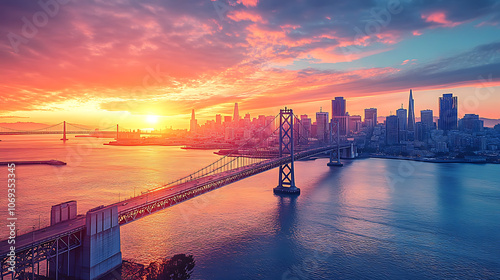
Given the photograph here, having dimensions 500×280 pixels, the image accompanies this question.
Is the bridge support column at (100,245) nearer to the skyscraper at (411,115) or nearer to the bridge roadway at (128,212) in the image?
the bridge roadway at (128,212)

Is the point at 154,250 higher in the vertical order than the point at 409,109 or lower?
lower

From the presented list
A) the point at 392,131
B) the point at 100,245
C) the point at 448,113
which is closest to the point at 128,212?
the point at 100,245

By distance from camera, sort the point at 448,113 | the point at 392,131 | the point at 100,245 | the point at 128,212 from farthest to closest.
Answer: the point at 448,113 → the point at 392,131 → the point at 128,212 → the point at 100,245

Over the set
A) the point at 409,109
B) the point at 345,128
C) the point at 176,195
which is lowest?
the point at 176,195

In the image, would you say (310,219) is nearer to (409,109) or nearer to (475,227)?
(475,227)

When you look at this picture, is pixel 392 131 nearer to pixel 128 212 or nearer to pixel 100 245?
pixel 128 212

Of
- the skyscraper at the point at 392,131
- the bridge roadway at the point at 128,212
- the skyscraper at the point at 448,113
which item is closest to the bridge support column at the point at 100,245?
the bridge roadway at the point at 128,212

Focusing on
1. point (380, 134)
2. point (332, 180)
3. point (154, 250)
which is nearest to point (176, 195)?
point (154, 250)
